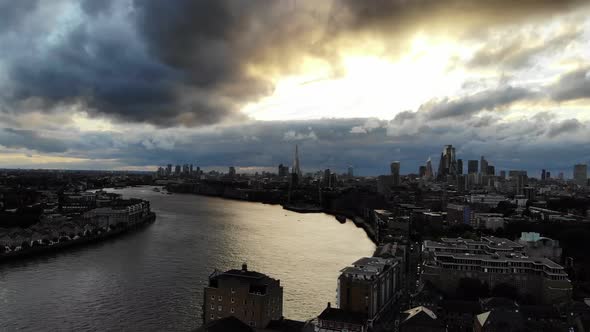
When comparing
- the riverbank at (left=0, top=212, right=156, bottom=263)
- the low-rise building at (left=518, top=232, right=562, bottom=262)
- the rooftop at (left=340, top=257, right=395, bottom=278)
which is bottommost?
the riverbank at (left=0, top=212, right=156, bottom=263)

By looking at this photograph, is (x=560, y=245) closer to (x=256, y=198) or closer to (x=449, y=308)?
(x=449, y=308)

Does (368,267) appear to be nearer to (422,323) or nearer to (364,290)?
(364,290)

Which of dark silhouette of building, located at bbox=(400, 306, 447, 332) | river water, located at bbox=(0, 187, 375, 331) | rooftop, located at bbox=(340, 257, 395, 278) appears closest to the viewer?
dark silhouette of building, located at bbox=(400, 306, 447, 332)

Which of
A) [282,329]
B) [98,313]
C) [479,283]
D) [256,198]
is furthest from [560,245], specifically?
[256,198]

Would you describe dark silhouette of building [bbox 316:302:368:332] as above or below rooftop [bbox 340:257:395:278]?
below

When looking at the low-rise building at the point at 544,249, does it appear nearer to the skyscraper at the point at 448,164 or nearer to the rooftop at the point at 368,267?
the rooftop at the point at 368,267

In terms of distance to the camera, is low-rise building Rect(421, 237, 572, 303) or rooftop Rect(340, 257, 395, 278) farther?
low-rise building Rect(421, 237, 572, 303)

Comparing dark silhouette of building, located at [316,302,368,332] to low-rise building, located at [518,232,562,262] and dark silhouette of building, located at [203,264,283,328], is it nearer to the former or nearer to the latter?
dark silhouette of building, located at [203,264,283,328]

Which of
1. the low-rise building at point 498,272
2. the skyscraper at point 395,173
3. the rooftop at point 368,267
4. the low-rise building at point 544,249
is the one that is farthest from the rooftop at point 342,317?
the skyscraper at point 395,173

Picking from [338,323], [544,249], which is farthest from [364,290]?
[544,249]

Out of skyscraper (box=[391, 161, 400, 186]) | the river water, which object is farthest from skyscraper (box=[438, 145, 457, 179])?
the river water
